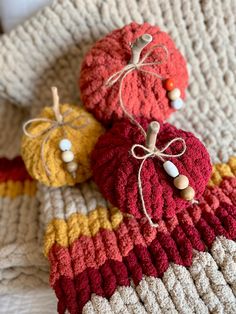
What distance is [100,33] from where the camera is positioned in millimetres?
856

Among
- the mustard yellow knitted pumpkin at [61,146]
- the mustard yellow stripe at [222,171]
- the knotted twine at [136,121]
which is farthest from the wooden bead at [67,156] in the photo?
the mustard yellow stripe at [222,171]

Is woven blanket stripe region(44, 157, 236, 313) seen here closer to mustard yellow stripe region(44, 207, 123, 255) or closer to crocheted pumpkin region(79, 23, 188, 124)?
mustard yellow stripe region(44, 207, 123, 255)

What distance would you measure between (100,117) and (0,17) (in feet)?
1.29

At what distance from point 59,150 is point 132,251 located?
0.64ft

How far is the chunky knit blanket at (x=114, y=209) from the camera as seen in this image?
2.00ft

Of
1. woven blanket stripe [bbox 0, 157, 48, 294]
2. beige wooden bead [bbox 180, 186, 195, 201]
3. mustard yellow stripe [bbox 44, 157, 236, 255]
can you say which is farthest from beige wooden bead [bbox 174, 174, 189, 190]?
woven blanket stripe [bbox 0, 157, 48, 294]

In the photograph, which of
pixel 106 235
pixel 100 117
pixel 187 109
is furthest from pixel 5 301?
pixel 187 109

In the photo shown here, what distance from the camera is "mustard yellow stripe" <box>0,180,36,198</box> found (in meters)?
0.83

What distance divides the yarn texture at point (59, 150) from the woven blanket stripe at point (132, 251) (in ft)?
0.21

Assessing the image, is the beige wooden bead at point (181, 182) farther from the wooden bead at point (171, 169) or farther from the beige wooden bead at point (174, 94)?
the beige wooden bead at point (174, 94)

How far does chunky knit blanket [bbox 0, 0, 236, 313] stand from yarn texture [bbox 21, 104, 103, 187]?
4 cm

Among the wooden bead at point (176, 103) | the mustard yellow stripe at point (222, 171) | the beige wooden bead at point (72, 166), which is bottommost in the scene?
the mustard yellow stripe at point (222, 171)

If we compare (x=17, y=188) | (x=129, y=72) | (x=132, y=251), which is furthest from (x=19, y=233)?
(x=129, y=72)

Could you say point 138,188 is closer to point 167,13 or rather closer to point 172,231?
point 172,231
